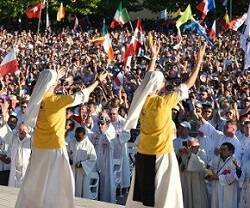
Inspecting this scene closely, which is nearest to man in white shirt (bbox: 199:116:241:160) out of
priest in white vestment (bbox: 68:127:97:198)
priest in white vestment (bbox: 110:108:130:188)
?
priest in white vestment (bbox: 110:108:130:188)

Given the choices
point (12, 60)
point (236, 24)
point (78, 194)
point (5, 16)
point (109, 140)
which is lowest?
point (78, 194)

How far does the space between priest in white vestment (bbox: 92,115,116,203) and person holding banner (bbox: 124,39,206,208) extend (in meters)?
4.18

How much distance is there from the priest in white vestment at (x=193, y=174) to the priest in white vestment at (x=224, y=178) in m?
0.22

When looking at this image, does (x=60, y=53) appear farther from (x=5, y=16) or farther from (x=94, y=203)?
(x=5, y=16)

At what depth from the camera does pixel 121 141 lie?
12.4m

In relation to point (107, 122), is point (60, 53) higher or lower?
higher

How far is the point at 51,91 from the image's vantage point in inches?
326

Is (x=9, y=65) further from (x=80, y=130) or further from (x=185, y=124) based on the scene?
(x=185, y=124)

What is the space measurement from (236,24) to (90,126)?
446 inches

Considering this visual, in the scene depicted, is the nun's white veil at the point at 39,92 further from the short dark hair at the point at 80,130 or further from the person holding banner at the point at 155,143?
the short dark hair at the point at 80,130

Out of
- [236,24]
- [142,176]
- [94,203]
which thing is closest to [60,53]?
[236,24]

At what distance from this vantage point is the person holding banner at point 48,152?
8133mm

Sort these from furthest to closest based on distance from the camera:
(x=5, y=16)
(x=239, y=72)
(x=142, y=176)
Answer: (x=5, y=16)
(x=239, y=72)
(x=142, y=176)

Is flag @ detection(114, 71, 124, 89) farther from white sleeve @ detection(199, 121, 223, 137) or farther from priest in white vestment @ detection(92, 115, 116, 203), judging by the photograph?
white sleeve @ detection(199, 121, 223, 137)
